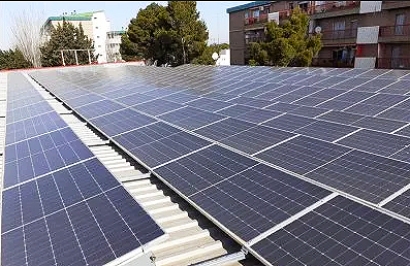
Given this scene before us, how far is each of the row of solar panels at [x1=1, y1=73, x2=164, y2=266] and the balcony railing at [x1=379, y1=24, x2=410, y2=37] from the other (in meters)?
44.4

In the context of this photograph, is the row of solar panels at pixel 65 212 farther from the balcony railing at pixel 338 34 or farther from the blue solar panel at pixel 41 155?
the balcony railing at pixel 338 34

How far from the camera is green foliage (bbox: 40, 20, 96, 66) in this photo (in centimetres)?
7856

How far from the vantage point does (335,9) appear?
50.2 metres

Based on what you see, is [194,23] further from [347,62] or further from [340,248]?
[340,248]

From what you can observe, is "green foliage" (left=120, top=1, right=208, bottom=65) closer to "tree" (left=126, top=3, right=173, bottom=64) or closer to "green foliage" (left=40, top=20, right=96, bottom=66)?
"tree" (left=126, top=3, right=173, bottom=64)

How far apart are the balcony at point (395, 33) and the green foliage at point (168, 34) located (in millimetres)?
27137

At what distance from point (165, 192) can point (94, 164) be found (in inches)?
74.3

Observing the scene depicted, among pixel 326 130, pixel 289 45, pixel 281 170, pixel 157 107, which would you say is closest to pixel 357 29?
pixel 289 45

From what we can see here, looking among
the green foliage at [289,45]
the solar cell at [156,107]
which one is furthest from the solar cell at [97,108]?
the green foliage at [289,45]

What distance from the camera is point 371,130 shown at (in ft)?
33.4

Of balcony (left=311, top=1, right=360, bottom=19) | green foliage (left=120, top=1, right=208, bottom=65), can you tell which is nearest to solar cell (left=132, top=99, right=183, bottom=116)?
balcony (left=311, top=1, right=360, bottom=19)

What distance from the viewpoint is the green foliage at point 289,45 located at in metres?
44.2

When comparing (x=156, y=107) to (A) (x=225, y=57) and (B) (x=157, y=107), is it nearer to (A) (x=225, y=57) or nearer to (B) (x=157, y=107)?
(B) (x=157, y=107)

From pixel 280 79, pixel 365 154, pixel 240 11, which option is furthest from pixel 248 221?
pixel 240 11
